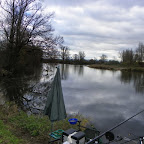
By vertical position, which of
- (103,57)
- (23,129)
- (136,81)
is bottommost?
(136,81)

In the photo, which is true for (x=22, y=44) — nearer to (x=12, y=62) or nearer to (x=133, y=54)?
(x=12, y=62)

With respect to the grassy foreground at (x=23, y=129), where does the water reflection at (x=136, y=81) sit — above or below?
below

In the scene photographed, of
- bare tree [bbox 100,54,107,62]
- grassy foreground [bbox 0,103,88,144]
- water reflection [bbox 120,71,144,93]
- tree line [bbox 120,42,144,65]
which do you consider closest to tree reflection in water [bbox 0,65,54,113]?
grassy foreground [bbox 0,103,88,144]

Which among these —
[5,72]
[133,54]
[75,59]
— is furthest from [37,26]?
[75,59]

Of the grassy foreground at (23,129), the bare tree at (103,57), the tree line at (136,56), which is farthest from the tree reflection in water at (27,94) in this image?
the bare tree at (103,57)

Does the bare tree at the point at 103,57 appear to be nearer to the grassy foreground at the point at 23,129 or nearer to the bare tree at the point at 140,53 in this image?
the bare tree at the point at 140,53

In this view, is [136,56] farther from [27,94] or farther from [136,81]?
[27,94]

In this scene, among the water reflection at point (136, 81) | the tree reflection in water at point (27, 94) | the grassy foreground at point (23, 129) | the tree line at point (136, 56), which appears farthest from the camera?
the tree line at point (136, 56)

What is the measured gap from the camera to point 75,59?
363ft

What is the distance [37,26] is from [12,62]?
23.9ft

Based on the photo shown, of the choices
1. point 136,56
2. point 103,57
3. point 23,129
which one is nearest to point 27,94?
point 23,129

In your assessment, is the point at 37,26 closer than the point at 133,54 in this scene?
Yes

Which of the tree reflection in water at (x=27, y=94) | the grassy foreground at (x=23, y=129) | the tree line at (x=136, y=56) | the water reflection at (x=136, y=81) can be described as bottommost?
the water reflection at (x=136, y=81)

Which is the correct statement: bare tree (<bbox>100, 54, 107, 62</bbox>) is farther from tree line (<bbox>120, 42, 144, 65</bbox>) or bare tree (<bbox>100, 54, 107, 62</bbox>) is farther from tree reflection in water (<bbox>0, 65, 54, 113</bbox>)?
tree reflection in water (<bbox>0, 65, 54, 113</bbox>)
